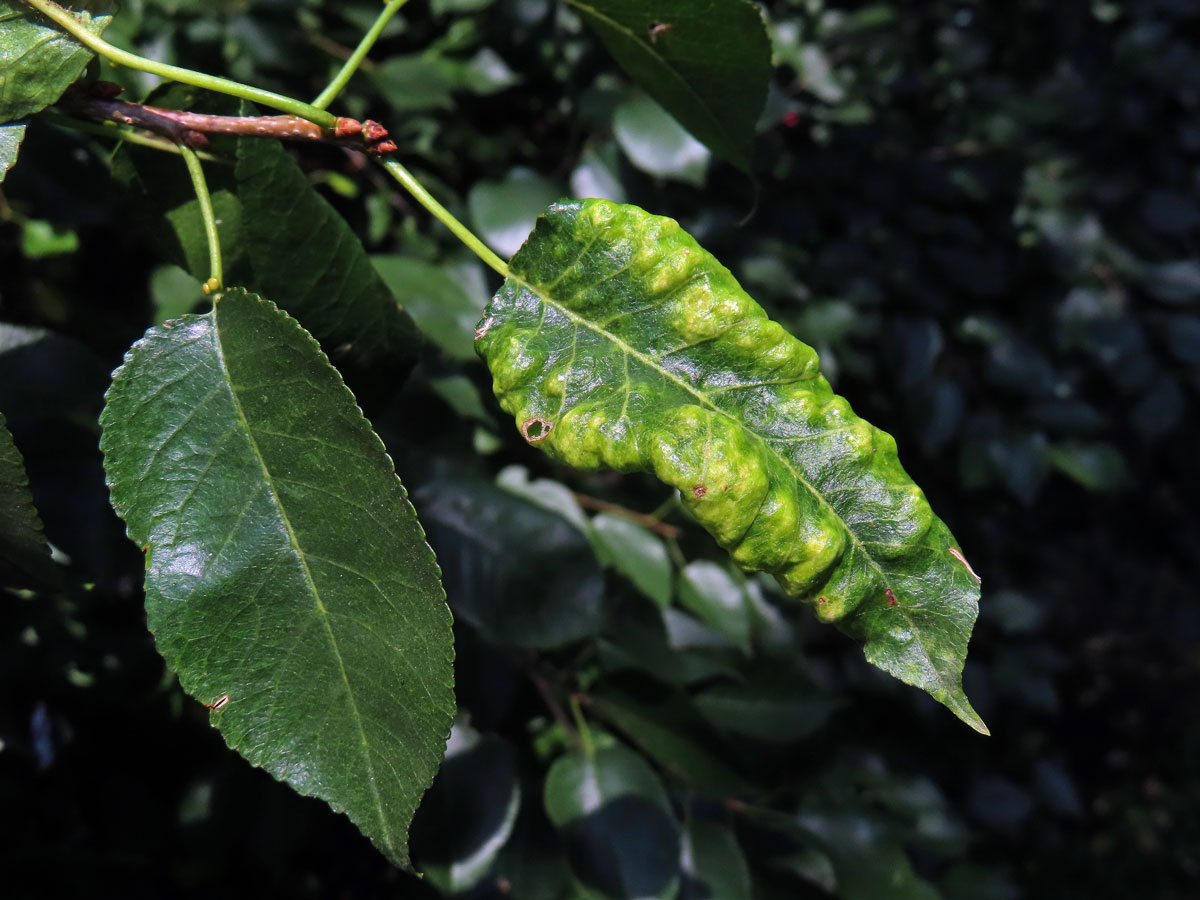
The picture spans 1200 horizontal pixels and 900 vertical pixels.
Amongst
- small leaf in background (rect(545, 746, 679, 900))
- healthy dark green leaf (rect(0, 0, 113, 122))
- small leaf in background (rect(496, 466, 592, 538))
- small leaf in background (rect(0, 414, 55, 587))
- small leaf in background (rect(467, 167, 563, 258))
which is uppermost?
healthy dark green leaf (rect(0, 0, 113, 122))

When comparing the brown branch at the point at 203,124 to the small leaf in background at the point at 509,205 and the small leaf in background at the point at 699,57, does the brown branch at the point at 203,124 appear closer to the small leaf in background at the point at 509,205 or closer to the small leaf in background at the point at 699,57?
the small leaf in background at the point at 699,57

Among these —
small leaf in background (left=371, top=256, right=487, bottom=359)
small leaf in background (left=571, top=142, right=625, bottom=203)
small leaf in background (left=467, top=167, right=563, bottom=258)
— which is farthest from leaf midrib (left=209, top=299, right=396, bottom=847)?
small leaf in background (left=571, top=142, right=625, bottom=203)

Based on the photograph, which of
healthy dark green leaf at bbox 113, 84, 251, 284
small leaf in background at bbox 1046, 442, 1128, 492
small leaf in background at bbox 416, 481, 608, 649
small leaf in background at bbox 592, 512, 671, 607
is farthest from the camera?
small leaf in background at bbox 1046, 442, 1128, 492

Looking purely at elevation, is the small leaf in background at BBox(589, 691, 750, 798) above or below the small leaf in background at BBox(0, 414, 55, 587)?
below

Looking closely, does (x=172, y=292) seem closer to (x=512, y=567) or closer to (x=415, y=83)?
(x=415, y=83)

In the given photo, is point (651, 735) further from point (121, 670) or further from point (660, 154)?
point (660, 154)

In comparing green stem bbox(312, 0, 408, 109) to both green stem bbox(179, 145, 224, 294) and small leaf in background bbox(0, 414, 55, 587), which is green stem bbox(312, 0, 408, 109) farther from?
small leaf in background bbox(0, 414, 55, 587)

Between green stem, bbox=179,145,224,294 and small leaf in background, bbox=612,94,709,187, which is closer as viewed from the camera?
green stem, bbox=179,145,224,294

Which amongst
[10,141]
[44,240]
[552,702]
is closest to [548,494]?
[552,702]
